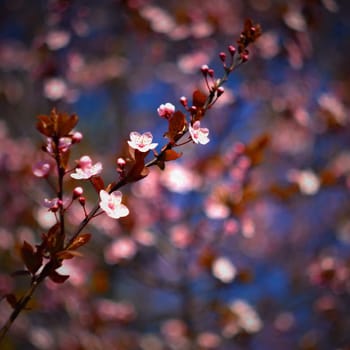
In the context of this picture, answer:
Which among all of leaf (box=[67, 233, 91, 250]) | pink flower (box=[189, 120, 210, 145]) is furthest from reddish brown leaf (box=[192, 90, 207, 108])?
leaf (box=[67, 233, 91, 250])

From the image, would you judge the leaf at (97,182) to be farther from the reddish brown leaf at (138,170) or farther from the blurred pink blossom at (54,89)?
the blurred pink blossom at (54,89)

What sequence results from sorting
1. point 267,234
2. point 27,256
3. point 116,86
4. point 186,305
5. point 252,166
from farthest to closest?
point 267,234
point 116,86
point 186,305
point 252,166
point 27,256

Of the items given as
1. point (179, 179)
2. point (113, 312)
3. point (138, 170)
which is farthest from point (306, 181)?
point (113, 312)

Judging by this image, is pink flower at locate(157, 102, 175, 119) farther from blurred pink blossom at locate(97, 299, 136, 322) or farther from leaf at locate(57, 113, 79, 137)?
blurred pink blossom at locate(97, 299, 136, 322)

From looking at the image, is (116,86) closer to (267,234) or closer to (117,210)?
(267,234)

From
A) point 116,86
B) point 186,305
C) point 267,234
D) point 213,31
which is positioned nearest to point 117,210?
point 186,305

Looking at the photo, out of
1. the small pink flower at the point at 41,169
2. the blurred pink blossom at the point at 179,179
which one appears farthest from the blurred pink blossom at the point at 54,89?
the small pink flower at the point at 41,169
